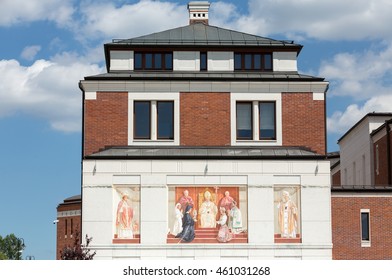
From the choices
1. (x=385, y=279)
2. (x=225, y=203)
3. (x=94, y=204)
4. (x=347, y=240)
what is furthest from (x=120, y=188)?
(x=385, y=279)

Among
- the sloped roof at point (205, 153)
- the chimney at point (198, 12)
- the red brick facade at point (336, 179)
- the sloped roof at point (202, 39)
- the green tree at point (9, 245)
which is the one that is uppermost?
the chimney at point (198, 12)

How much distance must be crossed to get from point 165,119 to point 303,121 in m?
8.19

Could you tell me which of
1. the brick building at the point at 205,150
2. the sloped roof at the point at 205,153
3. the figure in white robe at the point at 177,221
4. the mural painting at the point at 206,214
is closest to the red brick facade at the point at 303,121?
the brick building at the point at 205,150

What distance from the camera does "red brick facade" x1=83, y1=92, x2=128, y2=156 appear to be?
170 ft

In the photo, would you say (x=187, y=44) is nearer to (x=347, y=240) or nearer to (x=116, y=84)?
(x=116, y=84)

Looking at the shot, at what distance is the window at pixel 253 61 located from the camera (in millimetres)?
54906

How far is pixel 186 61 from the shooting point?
5478cm

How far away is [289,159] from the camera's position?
50312 mm

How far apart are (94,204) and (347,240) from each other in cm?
1454

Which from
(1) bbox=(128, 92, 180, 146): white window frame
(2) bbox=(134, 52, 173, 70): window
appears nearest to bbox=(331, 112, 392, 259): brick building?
(1) bbox=(128, 92, 180, 146): white window frame

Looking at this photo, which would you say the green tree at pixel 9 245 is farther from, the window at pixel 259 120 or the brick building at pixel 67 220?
the window at pixel 259 120

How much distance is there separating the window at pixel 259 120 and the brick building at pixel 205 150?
2.3 inches

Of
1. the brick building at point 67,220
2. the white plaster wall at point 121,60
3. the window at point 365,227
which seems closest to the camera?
the window at point 365,227

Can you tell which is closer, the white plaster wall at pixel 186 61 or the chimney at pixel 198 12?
the white plaster wall at pixel 186 61
